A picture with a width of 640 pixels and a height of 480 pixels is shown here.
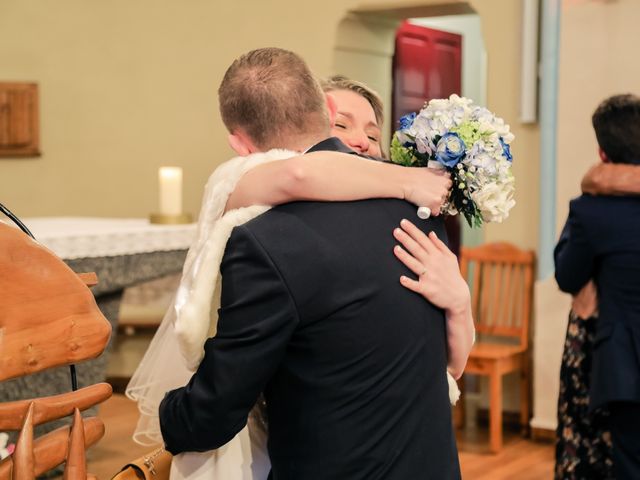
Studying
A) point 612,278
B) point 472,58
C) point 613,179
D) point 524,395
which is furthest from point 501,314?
point 472,58

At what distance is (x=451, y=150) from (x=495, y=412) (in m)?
3.76

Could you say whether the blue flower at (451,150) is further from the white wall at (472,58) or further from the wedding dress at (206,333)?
the white wall at (472,58)

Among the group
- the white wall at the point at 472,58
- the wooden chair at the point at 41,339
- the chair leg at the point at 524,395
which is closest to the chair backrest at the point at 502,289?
the chair leg at the point at 524,395

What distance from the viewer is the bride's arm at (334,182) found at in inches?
65.2

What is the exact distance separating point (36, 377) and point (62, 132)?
279 cm

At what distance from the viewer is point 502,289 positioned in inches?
228

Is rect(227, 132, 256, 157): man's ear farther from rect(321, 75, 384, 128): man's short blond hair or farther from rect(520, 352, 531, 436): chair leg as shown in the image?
rect(520, 352, 531, 436): chair leg

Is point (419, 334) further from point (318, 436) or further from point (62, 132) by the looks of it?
point (62, 132)

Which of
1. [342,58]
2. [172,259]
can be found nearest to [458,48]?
[342,58]

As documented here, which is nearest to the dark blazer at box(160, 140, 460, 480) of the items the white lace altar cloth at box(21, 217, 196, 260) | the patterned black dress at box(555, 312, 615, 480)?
the patterned black dress at box(555, 312, 615, 480)

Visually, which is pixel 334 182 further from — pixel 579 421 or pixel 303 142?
pixel 579 421

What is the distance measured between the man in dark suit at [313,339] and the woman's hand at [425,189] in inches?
1.0

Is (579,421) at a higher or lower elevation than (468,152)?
lower

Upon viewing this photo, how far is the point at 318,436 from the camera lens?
1.67 metres
